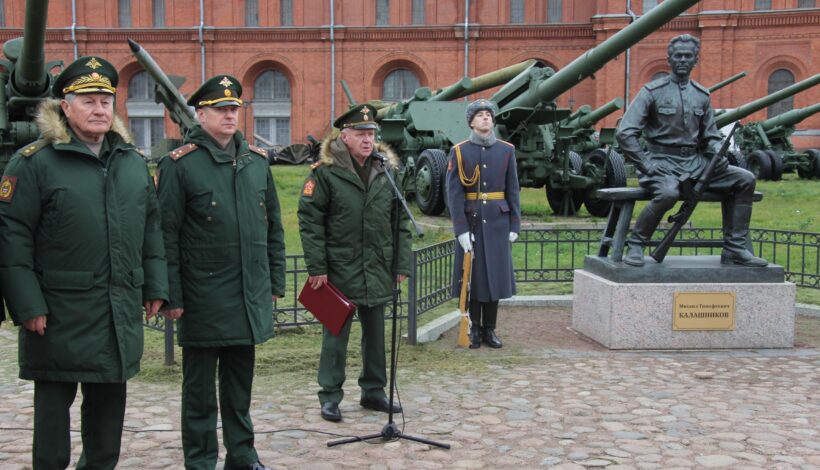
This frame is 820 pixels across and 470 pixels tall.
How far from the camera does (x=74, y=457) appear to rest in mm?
4234

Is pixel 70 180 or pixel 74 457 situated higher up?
pixel 70 180

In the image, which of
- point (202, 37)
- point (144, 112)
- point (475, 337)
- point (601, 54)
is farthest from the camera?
point (144, 112)

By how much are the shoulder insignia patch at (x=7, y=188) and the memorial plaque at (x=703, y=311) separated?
4776 millimetres

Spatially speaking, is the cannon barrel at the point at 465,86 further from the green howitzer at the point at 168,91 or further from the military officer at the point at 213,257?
the military officer at the point at 213,257

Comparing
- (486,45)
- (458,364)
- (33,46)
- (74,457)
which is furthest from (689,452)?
(486,45)

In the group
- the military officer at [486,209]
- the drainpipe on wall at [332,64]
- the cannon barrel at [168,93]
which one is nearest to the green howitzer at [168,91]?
the cannon barrel at [168,93]

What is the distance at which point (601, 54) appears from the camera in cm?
1206

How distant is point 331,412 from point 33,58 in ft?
25.0

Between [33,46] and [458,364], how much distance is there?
6585 mm

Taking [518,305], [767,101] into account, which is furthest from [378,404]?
[767,101]

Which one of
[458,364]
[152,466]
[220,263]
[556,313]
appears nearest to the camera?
[220,263]

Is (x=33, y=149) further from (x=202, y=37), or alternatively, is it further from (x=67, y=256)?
(x=202, y=37)

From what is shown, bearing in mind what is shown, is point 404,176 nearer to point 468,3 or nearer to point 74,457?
point 74,457

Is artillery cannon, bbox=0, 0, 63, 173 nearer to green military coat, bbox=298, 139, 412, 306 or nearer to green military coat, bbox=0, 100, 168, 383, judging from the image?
green military coat, bbox=298, 139, 412, 306
